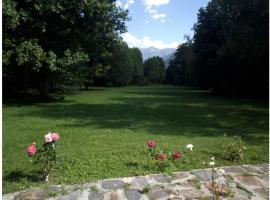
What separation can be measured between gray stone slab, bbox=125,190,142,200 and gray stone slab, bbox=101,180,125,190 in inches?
9.6

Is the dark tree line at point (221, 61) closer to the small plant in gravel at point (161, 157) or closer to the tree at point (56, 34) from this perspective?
the tree at point (56, 34)

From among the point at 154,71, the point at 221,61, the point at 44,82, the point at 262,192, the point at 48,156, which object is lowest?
the point at 262,192

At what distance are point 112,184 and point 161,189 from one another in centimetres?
90

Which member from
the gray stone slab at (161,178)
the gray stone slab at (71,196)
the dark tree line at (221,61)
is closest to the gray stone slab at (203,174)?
the gray stone slab at (161,178)

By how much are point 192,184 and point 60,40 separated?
20.7m

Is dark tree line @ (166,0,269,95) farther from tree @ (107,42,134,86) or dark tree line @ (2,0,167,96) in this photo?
tree @ (107,42,134,86)

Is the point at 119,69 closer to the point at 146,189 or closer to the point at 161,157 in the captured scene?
the point at 161,157

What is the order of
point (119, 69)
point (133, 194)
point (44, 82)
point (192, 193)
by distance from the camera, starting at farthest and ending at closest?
point (119, 69) → point (44, 82) → point (192, 193) → point (133, 194)

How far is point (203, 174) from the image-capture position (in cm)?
770

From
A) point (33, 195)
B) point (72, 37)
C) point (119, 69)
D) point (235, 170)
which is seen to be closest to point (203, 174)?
point (235, 170)

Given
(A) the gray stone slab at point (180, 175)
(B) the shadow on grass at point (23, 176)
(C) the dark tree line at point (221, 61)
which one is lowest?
(B) the shadow on grass at point (23, 176)

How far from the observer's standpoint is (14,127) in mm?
14305

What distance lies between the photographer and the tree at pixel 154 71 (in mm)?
129125

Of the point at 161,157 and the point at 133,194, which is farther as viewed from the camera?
the point at 161,157
